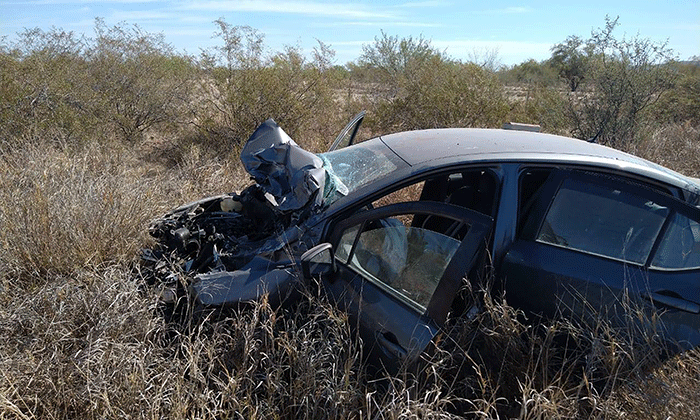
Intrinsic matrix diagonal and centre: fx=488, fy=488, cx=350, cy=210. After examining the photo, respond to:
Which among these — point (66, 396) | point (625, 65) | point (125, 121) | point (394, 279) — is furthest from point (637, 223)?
point (125, 121)

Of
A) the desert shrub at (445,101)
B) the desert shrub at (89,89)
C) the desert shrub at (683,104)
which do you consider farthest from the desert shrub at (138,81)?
the desert shrub at (683,104)

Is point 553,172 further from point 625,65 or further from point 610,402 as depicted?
point 625,65

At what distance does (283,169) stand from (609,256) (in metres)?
2.12

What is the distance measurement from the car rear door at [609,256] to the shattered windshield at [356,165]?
0.93m

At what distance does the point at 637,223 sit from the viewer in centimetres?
266

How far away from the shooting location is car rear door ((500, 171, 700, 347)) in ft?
8.27

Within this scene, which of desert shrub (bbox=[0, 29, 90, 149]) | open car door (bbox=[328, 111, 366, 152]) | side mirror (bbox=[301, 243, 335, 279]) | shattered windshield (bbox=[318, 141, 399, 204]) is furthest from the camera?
desert shrub (bbox=[0, 29, 90, 149])

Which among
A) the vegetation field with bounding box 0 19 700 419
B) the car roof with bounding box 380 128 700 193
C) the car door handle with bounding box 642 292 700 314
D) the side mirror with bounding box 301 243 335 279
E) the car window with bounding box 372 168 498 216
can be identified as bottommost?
the vegetation field with bounding box 0 19 700 419

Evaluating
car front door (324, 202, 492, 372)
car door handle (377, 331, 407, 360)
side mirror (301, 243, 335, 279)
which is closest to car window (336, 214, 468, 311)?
car front door (324, 202, 492, 372)

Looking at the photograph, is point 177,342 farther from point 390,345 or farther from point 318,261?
point 390,345

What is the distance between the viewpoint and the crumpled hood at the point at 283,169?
120 inches

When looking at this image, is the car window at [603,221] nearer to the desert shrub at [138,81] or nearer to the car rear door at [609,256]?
the car rear door at [609,256]

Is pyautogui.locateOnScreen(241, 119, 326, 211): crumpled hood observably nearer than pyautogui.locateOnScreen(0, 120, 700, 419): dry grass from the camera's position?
No

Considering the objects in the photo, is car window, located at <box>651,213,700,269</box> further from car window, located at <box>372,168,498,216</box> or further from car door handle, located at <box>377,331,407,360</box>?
car door handle, located at <box>377,331,407,360</box>
